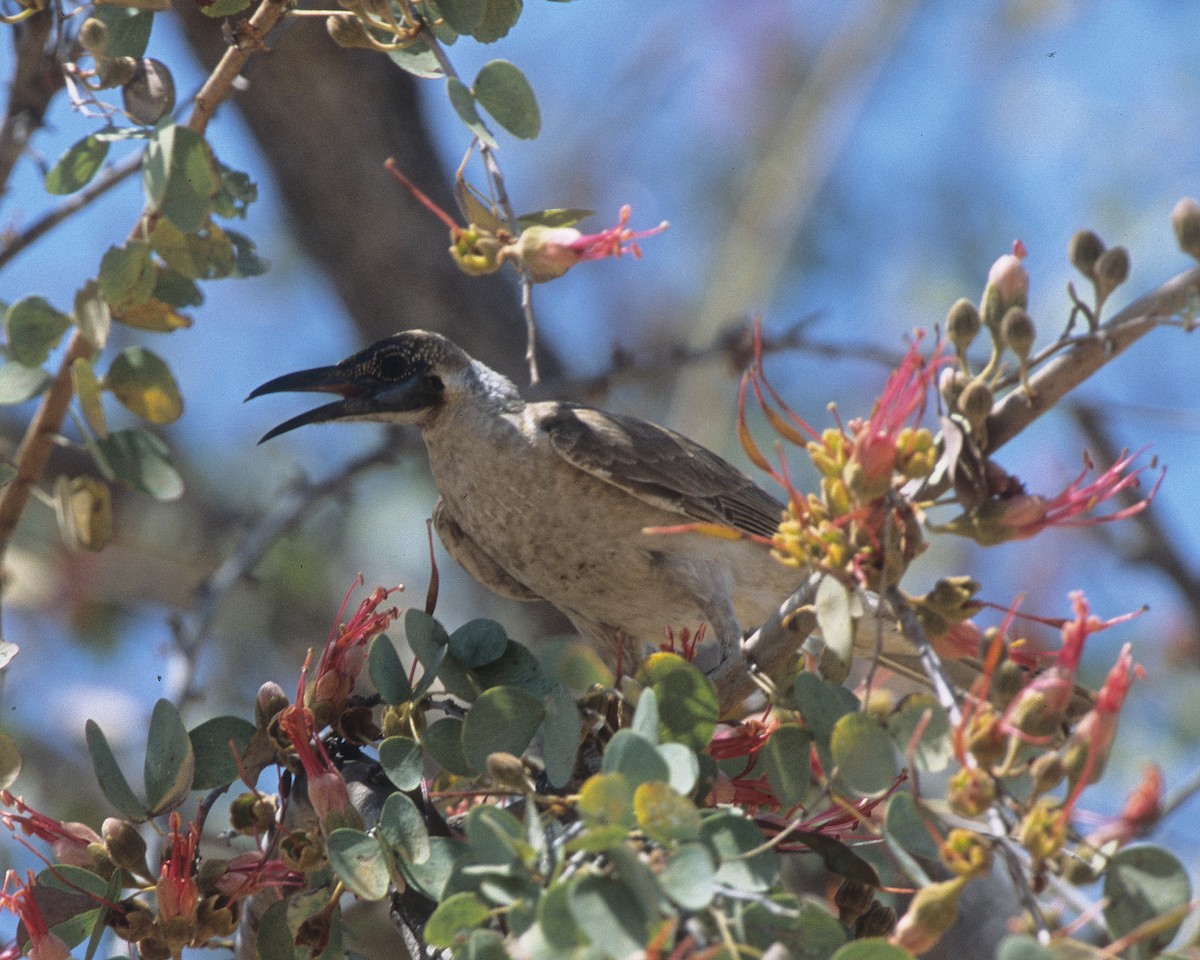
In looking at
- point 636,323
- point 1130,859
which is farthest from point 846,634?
point 636,323

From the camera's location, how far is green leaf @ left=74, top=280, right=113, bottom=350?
2.63 metres

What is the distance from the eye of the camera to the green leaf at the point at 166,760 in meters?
2.38

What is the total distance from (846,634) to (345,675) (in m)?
0.97

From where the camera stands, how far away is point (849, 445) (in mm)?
2018

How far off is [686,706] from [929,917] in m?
0.61

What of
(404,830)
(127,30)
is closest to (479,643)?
(404,830)

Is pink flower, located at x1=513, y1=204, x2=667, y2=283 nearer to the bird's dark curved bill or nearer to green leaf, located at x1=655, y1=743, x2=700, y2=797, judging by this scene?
green leaf, located at x1=655, y1=743, x2=700, y2=797

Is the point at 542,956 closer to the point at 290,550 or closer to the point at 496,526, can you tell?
the point at 496,526

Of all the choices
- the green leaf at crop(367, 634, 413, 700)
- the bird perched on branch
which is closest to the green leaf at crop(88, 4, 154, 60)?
the green leaf at crop(367, 634, 413, 700)

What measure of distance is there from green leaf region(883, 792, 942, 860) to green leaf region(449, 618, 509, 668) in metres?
1.00

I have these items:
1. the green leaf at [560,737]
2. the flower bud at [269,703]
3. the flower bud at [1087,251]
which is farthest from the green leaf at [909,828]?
the flower bud at [269,703]

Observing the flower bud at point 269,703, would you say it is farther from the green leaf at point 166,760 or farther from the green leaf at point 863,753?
the green leaf at point 863,753

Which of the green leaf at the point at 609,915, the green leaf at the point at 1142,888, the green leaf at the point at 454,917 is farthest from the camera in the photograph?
the green leaf at the point at 454,917

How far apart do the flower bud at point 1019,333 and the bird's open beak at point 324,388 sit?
7.53 feet
